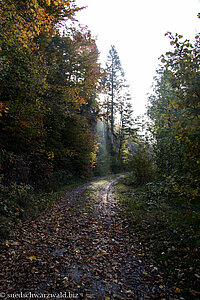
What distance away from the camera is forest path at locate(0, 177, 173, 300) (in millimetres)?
3229

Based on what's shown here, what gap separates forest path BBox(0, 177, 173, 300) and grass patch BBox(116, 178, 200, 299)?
10.6 inches

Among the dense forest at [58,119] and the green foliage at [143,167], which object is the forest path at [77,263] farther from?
the green foliage at [143,167]

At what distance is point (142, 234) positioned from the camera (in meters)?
5.44

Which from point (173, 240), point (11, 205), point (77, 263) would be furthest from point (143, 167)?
point (77, 263)

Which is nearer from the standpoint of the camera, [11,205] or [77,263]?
[77,263]

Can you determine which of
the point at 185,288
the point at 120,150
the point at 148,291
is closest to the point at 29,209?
the point at 148,291

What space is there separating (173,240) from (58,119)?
32.9 feet

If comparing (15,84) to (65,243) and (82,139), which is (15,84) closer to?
(65,243)

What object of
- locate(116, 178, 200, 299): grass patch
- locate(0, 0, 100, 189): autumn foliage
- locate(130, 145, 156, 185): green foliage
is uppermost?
locate(0, 0, 100, 189): autumn foliage

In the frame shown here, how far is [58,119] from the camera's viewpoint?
1204cm

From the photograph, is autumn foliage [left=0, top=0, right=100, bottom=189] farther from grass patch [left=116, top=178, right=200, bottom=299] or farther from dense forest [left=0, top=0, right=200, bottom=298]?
grass patch [left=116, top=178, right=200, bottom=299]

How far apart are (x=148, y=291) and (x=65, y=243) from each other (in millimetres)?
Answer: 2549

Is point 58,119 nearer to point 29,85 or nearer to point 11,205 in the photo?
point 29,85

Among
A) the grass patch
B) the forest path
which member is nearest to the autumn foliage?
the forest path
